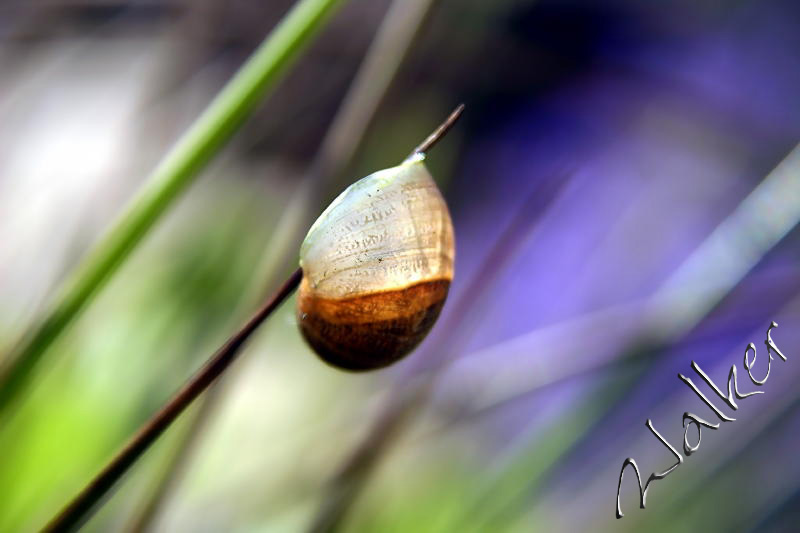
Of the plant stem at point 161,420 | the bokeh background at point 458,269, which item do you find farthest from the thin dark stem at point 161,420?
the bokeh background at point 458,269

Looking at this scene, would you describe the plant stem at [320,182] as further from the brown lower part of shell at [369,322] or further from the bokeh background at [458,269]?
the brown lower part of shell at [369,322]

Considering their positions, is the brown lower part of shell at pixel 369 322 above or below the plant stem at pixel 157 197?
below

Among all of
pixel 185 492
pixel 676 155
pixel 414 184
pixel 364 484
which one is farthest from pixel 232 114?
pixel 676 155

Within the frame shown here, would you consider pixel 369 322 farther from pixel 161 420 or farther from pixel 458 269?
pixel 458 269

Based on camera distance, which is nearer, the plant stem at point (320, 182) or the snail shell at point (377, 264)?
the snail shell at point (377, 264)

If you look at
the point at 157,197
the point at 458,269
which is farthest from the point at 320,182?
the point at 458,269

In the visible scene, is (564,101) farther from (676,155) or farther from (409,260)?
(409,260)
